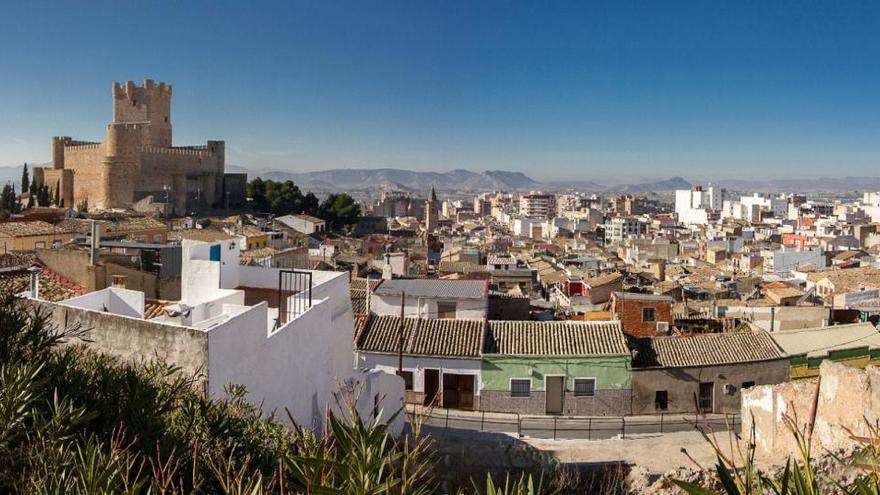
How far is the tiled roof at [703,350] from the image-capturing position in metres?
15.6

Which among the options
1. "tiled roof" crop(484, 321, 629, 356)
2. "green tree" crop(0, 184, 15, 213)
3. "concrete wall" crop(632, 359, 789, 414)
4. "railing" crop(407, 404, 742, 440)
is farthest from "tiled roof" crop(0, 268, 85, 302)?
"green tree" crop(0, 184, 15, 213)

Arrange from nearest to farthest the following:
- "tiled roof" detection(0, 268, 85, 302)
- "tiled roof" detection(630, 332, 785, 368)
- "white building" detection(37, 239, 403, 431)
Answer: "white building" detection(37, 239, 403, 431), "tiled roof" detection(0, 268, 85, 302), "tiled roof" detection(630, 332, 785, 368)

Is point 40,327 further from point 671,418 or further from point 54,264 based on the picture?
point 671,418

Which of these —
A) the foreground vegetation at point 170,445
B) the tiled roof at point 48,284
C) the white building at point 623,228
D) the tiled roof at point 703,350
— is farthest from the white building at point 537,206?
the foreground vegetation at point 170,445

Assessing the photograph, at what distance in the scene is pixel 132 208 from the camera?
45.8 metres

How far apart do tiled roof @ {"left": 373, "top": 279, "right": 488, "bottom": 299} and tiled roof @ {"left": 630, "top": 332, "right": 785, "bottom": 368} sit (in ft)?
12.7

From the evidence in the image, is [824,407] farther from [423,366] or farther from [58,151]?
[58,151]

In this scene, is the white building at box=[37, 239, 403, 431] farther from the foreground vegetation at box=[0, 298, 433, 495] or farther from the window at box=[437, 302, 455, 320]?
the window at box=[437, 302, 455, 320]

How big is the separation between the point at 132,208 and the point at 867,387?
44.6 m

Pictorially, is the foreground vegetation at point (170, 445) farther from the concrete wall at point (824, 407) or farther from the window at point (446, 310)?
the window at point (446, 310)

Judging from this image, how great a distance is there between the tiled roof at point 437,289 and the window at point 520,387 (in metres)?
2.63

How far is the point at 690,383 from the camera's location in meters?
15.5

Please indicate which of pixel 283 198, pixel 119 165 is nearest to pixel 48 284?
pixel 119 165

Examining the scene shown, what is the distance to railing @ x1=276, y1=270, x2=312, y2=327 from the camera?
8.96 metres
